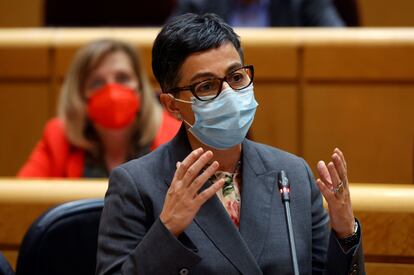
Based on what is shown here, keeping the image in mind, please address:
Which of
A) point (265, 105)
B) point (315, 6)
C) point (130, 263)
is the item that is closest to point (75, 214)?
point (130, 263)

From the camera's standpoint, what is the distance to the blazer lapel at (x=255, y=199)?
74cm

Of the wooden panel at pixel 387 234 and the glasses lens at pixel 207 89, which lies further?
the wooden panel at pixel 387 234

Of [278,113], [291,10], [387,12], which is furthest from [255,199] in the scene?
[387,12]

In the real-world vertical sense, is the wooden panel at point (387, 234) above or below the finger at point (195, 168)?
below

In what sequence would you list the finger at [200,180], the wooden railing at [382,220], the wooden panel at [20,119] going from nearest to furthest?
the finger at [200,180]
the wooden railing at [382,220]
the wooden panel at [20,119]

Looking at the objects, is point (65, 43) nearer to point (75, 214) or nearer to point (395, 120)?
point (395, 120)

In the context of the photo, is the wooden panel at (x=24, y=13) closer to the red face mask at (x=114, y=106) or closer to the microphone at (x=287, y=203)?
the red face mask at (x=114, y=106)

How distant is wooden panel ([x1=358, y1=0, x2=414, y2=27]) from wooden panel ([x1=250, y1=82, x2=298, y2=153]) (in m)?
0.77

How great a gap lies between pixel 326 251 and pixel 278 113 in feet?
2.60

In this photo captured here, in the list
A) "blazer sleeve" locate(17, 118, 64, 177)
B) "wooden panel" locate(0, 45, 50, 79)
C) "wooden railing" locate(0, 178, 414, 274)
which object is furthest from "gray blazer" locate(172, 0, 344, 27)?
"wooden railing" locate(0, 178, 414, 274)

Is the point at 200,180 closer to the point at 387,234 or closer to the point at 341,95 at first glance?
the point at 387,234

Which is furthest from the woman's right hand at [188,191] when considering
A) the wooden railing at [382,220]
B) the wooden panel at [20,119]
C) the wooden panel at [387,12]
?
the wooden panel at [387,12]

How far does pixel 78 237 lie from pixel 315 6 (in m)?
1.10

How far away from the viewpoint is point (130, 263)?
2.31 feet
